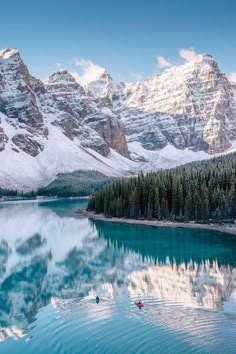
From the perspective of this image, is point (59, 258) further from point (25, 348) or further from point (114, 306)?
point (25, 348)

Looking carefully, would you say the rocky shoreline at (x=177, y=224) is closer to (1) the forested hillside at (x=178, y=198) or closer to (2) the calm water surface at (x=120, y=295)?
(1) the forested hillside at (x=178, y=198)

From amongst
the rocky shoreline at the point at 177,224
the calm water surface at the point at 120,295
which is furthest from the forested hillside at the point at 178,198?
the calm water surface at the point at 120,295

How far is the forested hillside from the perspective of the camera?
101 meters

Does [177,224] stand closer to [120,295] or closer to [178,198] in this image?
[178,198]

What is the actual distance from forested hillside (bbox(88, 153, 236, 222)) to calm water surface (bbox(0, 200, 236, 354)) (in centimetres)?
1643

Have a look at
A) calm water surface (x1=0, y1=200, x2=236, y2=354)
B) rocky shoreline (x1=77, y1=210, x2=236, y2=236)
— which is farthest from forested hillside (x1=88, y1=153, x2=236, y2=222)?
calm water surface (x1=0, y1=200, x2=236, y2=354)

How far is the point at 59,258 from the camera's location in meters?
68.0

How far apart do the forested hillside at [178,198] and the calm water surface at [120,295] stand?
16.4 m

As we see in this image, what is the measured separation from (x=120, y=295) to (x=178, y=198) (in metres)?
67.3

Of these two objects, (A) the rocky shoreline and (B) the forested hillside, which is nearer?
(A) the rocky shoreline

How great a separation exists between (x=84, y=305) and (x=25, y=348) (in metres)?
9.69

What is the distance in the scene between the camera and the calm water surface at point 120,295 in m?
30.9

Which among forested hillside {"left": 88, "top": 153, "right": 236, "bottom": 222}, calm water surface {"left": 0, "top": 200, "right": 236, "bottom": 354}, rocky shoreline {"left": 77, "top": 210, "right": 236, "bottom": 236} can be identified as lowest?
calm water surface {"left": 0, "top": 200, "right": 236, "bottom": 354}

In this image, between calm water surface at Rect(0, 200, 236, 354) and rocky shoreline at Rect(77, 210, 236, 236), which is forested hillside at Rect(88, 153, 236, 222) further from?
calm water surface at Rect(0, 200, 236, 354)
